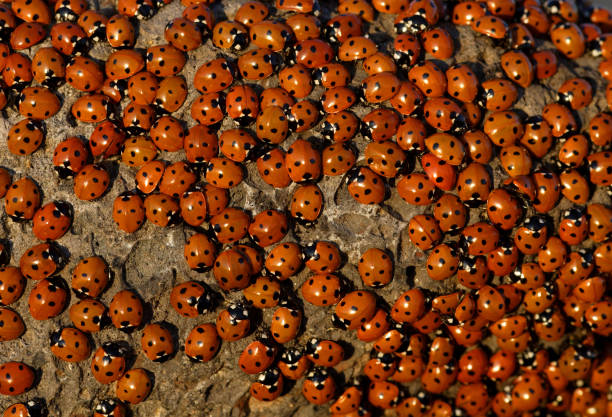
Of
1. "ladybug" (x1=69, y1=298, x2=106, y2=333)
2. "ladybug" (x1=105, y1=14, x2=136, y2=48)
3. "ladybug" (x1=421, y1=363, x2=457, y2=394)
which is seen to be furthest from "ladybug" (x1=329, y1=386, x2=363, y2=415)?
"ladybug" (x1=105, y1=14, x2=136, y2=48)

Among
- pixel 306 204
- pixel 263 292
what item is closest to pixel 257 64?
pixel 306 204

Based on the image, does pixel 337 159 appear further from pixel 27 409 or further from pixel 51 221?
pixel 27 409

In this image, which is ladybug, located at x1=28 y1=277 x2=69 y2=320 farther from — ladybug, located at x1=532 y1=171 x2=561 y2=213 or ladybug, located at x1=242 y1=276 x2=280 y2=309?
ladybug, located at x1=532 y1=171 x2=561 y2=213

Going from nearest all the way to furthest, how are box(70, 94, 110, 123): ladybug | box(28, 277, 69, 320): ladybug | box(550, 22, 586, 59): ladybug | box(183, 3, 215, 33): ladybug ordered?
1. box(28, 277, 69, 320): ladybug
2. box(70, 94, 110, 123): ladybug
3. box(183, 3, 215, 33): ladybug
4. box(550, 22, 586, 59): ladybug

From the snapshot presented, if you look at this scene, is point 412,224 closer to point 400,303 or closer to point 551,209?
point 400,303

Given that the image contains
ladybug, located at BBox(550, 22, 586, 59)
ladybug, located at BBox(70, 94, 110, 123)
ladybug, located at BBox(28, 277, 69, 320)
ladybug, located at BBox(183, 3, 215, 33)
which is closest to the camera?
ladybug, located at BBox(28, 277, 69, 320)

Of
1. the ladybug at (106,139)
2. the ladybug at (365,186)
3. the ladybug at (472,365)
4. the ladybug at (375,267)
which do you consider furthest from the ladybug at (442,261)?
the ladybug at (106,139)

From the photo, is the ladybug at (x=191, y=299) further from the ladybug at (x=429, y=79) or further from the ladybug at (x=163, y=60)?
the ladybug at (x=429, y=79)
